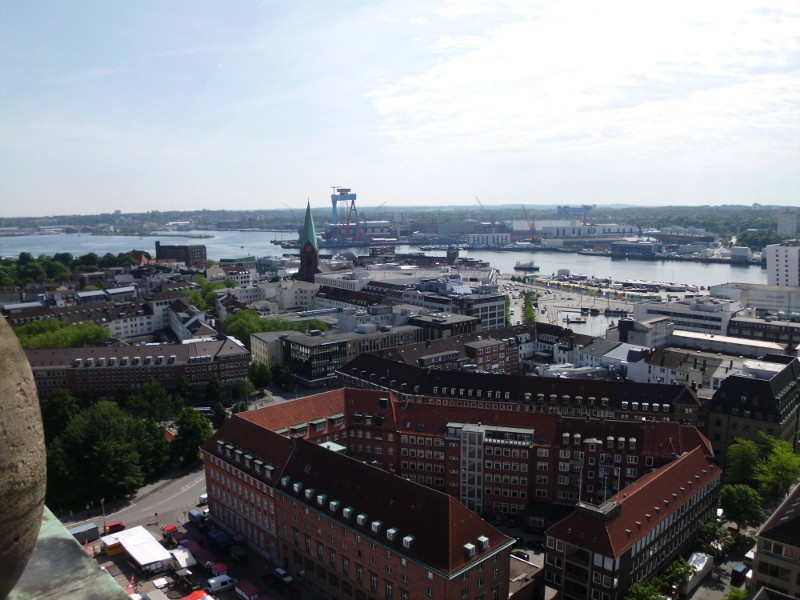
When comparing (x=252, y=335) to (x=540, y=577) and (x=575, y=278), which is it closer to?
(x=540, y=577)

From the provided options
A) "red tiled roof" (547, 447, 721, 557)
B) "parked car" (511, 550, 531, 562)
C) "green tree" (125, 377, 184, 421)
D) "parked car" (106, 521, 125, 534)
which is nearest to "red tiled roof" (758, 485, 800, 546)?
"red tiled roof" (547, 447, 721, 557)

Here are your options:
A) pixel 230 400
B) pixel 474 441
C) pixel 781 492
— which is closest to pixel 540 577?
pixel 474 441

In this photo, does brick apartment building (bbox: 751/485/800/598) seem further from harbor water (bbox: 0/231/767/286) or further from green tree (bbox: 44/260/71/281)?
green tree (bbox: 44/260/71/281)

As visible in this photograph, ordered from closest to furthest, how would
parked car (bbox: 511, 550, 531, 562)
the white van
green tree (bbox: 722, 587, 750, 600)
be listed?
green tree (bbox: 722, 587, 750, 600) → the white van → parked car (bbox: 511, 550, 531, 562)

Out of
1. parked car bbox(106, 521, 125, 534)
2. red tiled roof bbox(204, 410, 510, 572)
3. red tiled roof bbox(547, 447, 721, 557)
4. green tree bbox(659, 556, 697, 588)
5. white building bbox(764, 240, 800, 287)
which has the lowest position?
parked car bbox(106, 521, 125, 534)

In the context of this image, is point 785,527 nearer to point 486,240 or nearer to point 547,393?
point 547,393

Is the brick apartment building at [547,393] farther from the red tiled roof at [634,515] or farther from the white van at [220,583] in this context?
the white van at [220,583]

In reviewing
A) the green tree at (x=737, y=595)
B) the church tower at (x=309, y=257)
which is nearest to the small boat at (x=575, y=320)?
the church tower at (x=309, y=257)
